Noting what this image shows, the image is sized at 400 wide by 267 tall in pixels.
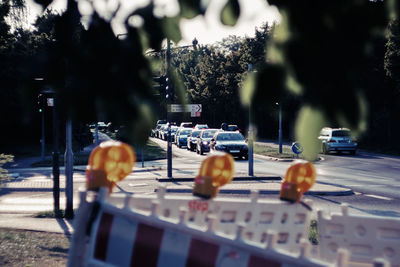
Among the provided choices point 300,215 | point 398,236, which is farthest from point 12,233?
point 398,236

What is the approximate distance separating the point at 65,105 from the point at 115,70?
0.27 metres

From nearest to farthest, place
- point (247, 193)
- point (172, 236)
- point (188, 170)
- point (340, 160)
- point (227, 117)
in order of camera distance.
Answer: point (172, 236) → point (247, 193) → point (188, 170) → point (340, 160) → point (227, 117)

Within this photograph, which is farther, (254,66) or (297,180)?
(297,180)

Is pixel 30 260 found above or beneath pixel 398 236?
beneath

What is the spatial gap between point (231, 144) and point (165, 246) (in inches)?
890

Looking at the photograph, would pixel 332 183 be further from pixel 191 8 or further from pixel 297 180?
pixel 191 8

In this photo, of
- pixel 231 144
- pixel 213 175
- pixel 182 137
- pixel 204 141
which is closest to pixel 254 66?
pixel 213 175

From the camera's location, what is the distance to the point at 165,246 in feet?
7.75

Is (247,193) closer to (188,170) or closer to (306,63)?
(188,170)

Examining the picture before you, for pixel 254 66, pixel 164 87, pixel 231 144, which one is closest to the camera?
pixel 254 66

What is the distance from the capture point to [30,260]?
19.2ft

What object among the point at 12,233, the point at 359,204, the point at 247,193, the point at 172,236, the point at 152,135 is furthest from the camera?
the point at 247,193

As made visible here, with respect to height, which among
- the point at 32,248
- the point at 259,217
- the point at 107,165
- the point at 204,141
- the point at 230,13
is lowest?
the point at 32,248

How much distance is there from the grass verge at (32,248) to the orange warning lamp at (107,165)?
3.37 meters
